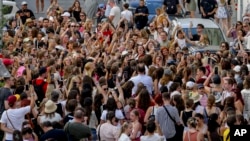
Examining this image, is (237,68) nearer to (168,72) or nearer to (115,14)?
(168,72)

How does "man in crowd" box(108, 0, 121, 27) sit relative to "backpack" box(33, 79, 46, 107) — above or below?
below

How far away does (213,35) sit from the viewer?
1288 inches

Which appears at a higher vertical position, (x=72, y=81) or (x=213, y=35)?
(x=72, y=81)

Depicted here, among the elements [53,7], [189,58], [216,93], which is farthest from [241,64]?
[53,7]

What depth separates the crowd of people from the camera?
1966cm

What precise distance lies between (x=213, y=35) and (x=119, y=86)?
10.6 metres

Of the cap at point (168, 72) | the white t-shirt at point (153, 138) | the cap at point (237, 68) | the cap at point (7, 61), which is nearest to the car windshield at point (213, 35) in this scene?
the cap at point (7, 61)

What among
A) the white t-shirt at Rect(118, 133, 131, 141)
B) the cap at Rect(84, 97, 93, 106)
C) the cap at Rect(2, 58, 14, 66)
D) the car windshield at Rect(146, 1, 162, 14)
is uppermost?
the cap at Rect(84, 97, 93, 106)

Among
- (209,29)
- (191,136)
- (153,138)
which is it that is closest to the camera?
(153,138)

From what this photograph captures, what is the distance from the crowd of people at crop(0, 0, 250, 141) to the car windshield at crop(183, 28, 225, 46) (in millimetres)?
433

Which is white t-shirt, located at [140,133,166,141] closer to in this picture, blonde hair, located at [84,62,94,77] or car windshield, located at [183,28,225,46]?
blonde hair, located at [84,62,94,77]

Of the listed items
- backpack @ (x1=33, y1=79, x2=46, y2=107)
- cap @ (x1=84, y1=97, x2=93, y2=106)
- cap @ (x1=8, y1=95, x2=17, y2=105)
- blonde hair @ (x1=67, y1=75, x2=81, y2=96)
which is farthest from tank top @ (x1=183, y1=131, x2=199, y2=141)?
backpack @ (x1=33, y1=79, x2=46, y2=107)

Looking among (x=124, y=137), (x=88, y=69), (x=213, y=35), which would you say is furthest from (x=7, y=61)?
(x=124, y=137)

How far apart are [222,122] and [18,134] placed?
3.58 meters
